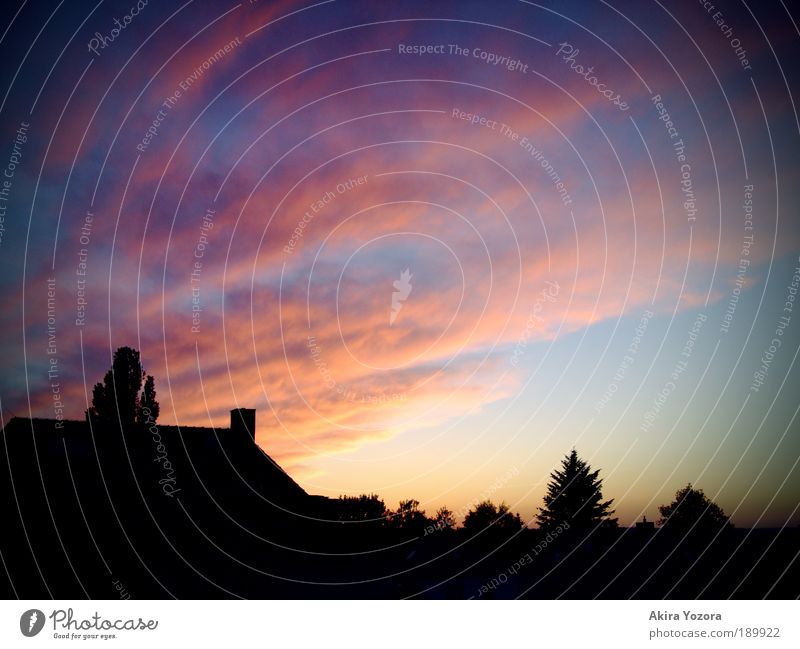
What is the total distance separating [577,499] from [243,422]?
58617mm

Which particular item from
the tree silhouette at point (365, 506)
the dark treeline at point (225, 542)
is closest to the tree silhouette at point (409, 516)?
the tree silhouette at point (365, 506)

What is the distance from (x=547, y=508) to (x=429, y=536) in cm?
4877

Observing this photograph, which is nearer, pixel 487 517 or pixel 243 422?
pixel 243 422

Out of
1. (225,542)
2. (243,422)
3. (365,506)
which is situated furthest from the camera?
(365,506)

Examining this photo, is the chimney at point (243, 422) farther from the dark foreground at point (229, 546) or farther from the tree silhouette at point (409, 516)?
Result: the tree silhouette at point (409, 516)

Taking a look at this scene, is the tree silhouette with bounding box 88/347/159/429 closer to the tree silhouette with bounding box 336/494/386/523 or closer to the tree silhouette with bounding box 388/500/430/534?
the tree silhouette with bounding box 336/494/386/523

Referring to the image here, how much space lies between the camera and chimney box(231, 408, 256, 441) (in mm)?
43959

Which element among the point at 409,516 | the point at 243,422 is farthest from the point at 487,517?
the point at 243,422

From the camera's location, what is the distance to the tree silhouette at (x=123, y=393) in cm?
4719

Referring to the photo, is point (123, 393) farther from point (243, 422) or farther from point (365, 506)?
point (365, 506)

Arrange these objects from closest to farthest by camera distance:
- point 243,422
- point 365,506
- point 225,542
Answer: point 225,542, point 243,422, point 365,506

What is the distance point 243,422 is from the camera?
147ft

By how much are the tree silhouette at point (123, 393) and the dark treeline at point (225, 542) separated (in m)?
0.08
